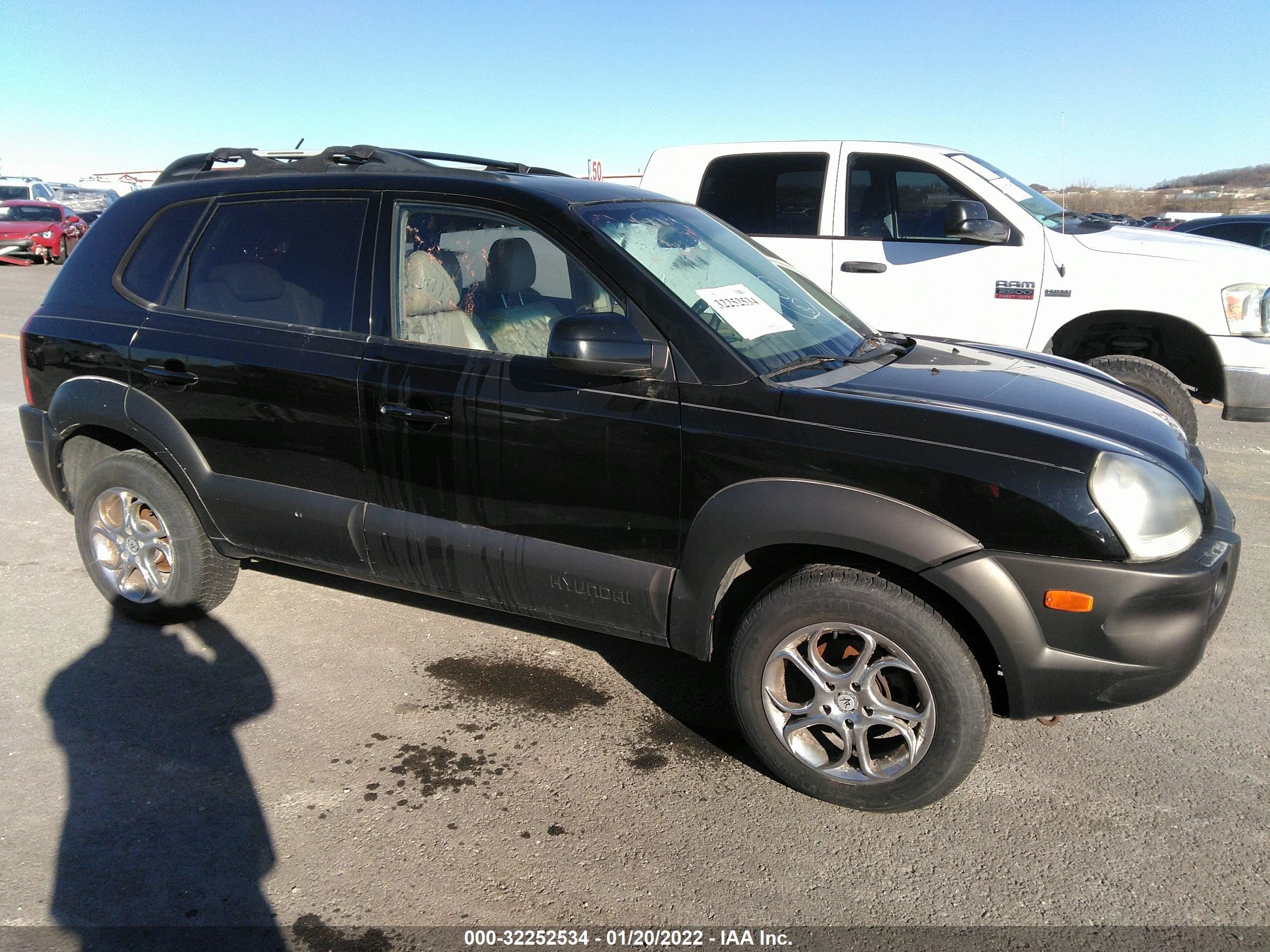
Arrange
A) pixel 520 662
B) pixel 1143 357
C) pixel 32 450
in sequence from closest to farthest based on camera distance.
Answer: pixel 520 662 → pixel 32 450 → pixel 1143 357

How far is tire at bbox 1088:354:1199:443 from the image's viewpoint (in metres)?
5.70

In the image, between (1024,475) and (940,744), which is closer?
(1024,475)

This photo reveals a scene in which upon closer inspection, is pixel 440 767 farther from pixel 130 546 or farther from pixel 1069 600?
pixel 1069 600

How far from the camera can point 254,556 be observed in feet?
13.1

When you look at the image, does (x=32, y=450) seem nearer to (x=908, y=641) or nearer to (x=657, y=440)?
(x=657, y=440)

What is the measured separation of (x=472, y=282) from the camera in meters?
3.54

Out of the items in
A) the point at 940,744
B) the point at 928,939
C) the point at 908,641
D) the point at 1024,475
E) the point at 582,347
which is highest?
the point at 582,347

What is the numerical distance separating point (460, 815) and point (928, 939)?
4.57 feet

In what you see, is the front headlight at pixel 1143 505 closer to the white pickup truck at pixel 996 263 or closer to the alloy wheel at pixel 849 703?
the alloy wheel at pixel 849 703

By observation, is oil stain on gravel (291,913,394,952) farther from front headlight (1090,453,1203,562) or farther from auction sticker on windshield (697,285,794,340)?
front headlight (1090,453,1203,562)

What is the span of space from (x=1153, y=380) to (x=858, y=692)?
4.04 meters

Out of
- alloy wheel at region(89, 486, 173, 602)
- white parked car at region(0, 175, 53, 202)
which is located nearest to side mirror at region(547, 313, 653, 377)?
alloy wheel at region(89, 486, 173, 602)

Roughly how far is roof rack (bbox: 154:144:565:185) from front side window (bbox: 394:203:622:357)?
1.02 ft

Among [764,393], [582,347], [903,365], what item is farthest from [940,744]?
[582,347]
